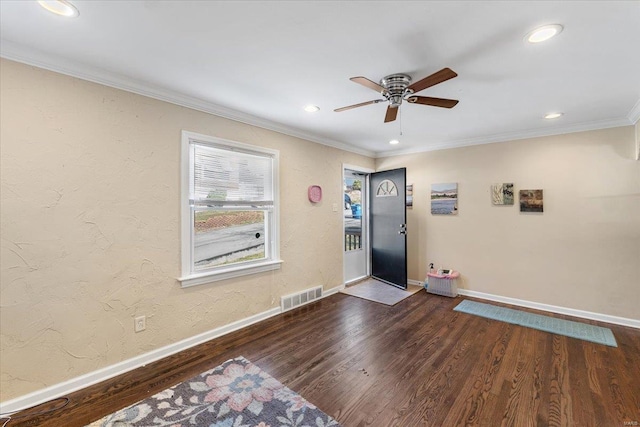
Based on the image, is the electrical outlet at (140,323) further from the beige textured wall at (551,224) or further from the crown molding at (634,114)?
the crown molding at (634,114)

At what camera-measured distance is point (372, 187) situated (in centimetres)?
509

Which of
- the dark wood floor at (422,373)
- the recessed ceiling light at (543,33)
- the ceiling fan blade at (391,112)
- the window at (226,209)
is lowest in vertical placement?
the dark wood floor at (422,373)

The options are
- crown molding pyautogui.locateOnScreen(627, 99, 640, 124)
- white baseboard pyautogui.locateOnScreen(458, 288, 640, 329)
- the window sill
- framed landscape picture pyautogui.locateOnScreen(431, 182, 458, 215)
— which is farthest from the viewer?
framed landscape picture pyautogui.locateOnScreen(431, 182, 458, 215)

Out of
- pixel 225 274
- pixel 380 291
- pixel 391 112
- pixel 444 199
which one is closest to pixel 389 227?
pixel 444 199

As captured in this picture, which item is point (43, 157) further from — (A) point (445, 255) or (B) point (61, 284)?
(A) point (445, 255)

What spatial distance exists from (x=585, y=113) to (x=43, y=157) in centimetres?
516

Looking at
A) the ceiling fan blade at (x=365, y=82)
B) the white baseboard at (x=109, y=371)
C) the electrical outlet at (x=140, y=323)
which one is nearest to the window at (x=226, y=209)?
the electrical outlet at (x=140, y=323)

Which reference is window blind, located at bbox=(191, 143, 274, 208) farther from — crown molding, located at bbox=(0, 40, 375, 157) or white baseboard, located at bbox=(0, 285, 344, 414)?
white baseboard, located at bbox=(0, 285, 344, 414)

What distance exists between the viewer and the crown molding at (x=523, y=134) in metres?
3.26

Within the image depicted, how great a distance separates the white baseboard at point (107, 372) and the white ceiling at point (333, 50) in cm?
233

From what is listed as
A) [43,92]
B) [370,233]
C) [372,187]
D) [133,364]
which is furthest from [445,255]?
[43,92]

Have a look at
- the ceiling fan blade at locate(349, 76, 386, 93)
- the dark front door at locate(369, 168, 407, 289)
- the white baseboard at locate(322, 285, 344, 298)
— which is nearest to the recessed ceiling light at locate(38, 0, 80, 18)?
the ceiling fan blade at locate(349, 76, 386, 93)

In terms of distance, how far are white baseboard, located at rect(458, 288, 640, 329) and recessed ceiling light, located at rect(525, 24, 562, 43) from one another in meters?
3.45

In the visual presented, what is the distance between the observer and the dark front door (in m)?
4.52
